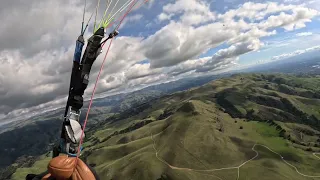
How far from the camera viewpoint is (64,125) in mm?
9148

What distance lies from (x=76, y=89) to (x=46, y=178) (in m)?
3.38

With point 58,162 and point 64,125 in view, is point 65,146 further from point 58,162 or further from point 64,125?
point 58,162

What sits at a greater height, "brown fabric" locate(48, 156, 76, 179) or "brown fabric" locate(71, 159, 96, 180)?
"brown fabric" locate(48, 156, 76, 179)

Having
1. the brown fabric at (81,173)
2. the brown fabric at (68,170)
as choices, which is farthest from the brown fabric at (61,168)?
the brown fabric at (81,173)

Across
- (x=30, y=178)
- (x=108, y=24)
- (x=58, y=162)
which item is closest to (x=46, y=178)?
(x=58, y=162)

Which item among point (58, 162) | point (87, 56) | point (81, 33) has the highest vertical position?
point (81, 33)

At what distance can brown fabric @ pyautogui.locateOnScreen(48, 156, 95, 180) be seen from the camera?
6863mm

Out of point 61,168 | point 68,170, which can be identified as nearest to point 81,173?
point 68,170

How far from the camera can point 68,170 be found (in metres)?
6.86

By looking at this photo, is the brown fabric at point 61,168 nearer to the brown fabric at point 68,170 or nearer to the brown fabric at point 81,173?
the brown fabric at point 68,170

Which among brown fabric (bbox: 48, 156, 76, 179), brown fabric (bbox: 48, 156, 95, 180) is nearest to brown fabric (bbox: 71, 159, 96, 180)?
brown fabric (bbox: 48, 156, 95, 180)

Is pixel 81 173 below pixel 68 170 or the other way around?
below

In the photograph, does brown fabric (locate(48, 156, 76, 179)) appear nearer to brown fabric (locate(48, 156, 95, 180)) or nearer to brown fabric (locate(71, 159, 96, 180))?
brown fabric (locate(48, 156, 95, 180))

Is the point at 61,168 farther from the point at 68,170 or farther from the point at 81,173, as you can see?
the point at 81,173
